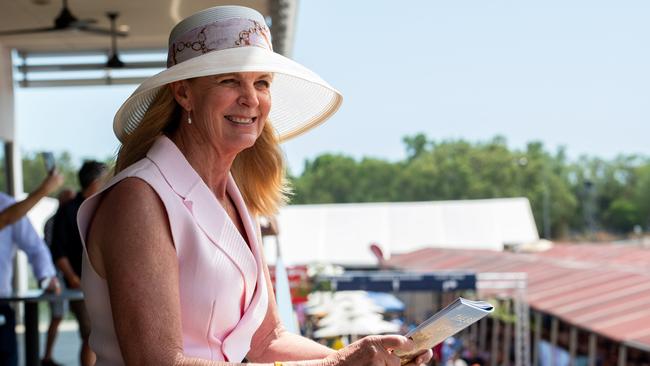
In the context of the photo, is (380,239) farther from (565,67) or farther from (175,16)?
(565,67)

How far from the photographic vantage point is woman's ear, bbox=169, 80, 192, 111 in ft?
5.31

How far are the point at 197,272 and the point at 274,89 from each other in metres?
0.55

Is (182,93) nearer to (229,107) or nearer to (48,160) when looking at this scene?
(229,107)

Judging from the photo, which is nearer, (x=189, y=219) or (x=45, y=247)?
(x=189, y=219)

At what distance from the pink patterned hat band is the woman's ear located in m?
0.04

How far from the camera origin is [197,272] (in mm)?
1499

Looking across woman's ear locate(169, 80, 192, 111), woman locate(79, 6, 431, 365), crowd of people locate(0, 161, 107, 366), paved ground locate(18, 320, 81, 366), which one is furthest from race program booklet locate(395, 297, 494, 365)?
paved ground locate(18, 320, 81, 366)

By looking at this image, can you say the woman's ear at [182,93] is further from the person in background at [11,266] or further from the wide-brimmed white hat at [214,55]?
the person in background at [11,266]

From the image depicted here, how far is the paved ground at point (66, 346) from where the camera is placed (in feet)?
28.6

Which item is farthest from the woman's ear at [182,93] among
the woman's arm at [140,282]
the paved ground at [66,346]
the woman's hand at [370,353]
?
the paved ground at [66,346]

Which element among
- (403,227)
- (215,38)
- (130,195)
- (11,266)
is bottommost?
(403,227)

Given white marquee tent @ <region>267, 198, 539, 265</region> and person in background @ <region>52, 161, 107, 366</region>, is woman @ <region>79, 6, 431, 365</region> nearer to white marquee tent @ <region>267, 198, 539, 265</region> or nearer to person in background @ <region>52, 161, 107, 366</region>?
person in background @ <region>52, 161, 107, 366</region>

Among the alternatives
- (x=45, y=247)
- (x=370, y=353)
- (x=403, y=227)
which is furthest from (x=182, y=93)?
(x=403, y=227)

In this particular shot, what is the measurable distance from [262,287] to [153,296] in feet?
0.95
